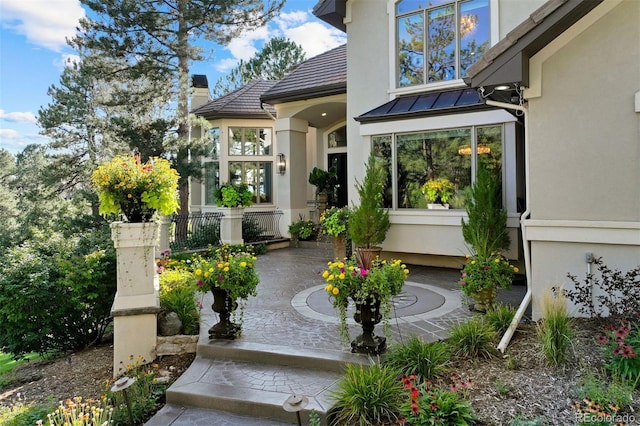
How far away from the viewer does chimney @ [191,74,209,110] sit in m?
18.5

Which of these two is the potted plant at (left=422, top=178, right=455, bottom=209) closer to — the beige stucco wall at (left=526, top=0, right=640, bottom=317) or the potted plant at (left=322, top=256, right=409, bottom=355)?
the beige stucco wall at (left=526, top=0, right=640, bottom=317)

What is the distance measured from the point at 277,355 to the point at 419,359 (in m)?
1.60

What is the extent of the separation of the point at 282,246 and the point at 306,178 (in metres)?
2.89

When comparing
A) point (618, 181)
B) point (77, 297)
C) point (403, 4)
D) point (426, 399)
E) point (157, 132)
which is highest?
point (403, 4)

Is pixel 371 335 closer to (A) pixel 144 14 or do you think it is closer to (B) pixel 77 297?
(B) pixel 77 297

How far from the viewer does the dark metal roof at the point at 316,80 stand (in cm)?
1223

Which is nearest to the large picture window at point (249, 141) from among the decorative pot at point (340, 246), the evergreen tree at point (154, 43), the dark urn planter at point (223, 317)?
the evergreen tree at point (154, 43)

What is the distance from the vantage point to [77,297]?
5.58 metres

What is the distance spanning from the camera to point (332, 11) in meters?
10.1

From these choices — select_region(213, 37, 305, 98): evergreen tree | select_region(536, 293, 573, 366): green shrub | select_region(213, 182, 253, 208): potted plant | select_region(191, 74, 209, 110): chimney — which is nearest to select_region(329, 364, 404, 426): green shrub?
select_region(536, 293, 573, 366): green shrub

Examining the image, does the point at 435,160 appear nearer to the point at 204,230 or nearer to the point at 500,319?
the point at 500,319

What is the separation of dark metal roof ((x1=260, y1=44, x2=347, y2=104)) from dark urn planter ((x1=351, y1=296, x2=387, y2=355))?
8.99 m

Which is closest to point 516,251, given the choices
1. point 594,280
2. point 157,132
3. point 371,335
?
point 594,280

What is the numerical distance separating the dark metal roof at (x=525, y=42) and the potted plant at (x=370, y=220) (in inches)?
159
